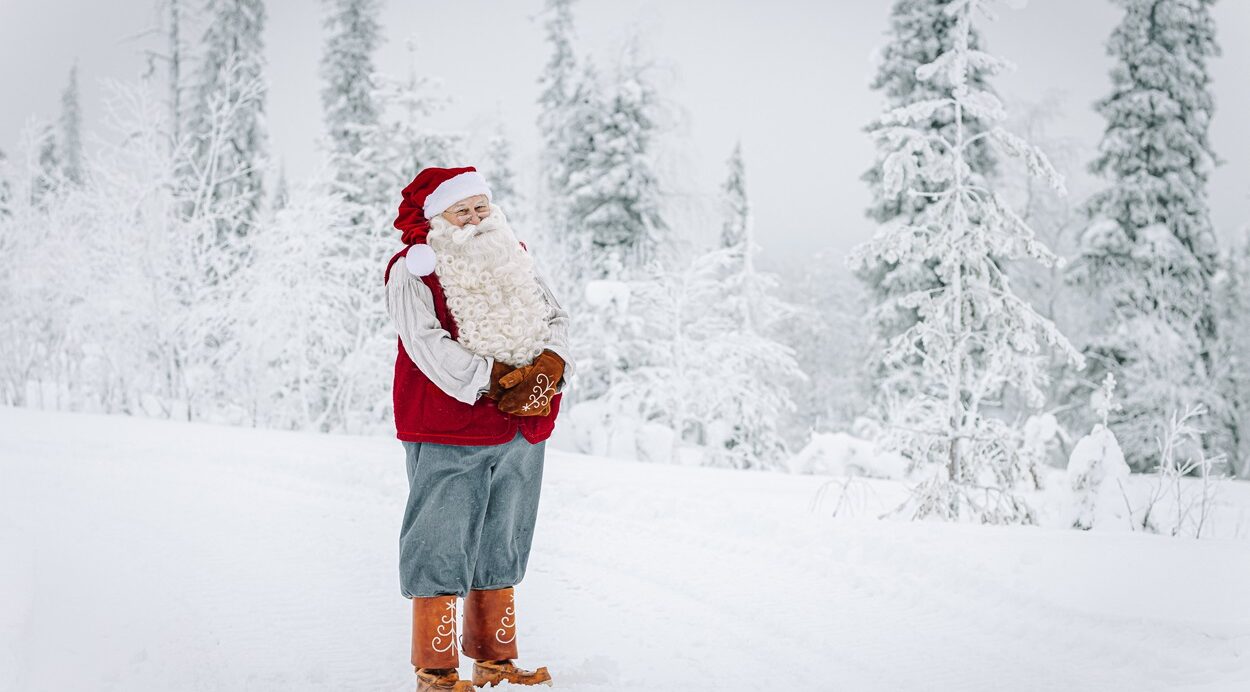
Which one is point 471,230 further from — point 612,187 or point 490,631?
point 612,187

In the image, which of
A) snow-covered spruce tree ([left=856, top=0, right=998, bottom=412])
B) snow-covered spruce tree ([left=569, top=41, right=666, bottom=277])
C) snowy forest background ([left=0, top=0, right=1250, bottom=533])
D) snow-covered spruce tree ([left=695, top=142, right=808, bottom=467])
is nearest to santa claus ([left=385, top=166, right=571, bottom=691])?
snowy forest background ([left=0, top=0, right=1250, bottom=533])

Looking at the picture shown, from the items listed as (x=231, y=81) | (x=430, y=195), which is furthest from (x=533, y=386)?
(x=231, y=81)

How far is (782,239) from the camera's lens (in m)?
29.5

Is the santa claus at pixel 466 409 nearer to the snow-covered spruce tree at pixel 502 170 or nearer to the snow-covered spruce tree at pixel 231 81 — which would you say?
the snow-covered spruce tree at pixel 231 81

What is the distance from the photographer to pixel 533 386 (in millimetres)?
2967

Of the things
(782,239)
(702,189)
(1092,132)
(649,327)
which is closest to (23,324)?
(649,327)

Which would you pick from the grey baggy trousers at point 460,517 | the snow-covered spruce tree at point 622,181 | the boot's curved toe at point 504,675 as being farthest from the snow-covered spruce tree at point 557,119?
the boot's curved toe at point 504,675

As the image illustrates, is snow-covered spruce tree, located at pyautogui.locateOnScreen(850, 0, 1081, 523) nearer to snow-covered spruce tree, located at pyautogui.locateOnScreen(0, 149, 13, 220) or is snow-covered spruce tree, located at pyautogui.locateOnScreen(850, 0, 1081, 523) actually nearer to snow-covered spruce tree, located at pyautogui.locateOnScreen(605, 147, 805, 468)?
snow-covered spruce tree, located at pyautogui.locateOnScreen(605, 147, 805, 468)

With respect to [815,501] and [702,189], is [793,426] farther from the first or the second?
[815,501]

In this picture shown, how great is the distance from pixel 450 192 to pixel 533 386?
77cm

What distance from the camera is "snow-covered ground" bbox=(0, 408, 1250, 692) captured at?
3.18 metres

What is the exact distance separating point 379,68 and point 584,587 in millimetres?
16383

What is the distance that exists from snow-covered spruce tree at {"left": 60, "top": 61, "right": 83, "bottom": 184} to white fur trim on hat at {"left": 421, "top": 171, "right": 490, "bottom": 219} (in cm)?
1491

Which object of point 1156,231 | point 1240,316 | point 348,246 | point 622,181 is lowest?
point 348,246
